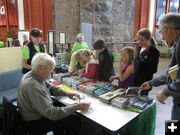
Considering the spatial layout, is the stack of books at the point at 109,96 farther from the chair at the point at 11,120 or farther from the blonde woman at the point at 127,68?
the chair at the point at 11,120

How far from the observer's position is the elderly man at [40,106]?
55.9 inches

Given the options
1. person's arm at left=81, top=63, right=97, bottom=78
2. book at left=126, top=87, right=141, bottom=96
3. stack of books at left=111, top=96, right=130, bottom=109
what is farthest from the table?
person's arm at left=81, top=63, right=97, bottom=78

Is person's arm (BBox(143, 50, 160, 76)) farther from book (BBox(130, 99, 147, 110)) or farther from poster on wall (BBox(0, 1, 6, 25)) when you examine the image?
poster on wall (BBox(0, 1, 6, 25))

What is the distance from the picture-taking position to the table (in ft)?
4.34

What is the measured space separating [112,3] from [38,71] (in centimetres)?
777

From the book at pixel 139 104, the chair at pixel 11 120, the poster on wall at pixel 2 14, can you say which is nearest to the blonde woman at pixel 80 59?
the book at pixel 139 104

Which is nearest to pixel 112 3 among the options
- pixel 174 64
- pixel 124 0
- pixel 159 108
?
pixel 124 0

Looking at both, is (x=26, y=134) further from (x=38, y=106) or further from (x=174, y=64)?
(x=174, y=64)

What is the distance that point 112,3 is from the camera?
8359mm

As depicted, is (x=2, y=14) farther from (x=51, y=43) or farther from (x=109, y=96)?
(x=109, y=96)

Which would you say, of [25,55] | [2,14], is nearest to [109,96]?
[25,55]

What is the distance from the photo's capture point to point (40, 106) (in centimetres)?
141

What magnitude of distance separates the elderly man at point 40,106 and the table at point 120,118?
132 millimetres

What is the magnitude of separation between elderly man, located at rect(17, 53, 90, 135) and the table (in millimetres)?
132
